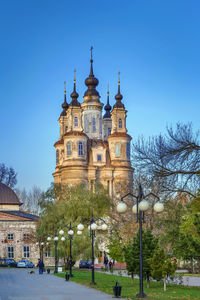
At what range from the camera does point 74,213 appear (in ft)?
182

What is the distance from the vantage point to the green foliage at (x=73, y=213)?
49719 millimetres

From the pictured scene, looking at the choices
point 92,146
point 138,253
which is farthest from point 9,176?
point 138,253

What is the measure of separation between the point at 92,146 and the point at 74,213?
122 ft

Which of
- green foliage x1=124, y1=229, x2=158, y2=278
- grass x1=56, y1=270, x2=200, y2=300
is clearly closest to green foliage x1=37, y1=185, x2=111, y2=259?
grass x1=56, y1=270, x2=200, y2=300

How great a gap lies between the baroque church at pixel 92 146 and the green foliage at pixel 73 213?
25962 mm

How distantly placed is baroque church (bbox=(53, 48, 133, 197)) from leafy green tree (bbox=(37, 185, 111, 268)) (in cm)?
2604

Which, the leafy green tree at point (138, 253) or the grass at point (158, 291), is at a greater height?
the leafy green tree at point (138, 253)

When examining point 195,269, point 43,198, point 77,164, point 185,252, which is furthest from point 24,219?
point 185,252

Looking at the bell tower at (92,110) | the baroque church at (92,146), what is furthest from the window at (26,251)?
the bell tower at (92,110)

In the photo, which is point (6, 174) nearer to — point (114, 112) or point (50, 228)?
point (114, 112)

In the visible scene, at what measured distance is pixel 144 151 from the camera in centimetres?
2175

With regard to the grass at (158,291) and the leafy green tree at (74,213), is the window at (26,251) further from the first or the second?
the grass at (158,291)

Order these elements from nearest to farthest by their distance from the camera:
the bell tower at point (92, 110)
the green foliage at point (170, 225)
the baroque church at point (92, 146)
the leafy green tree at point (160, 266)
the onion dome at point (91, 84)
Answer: the leafy green tree at point (160, 266)
the green foliage at point (170, 225)
the baroque church at point (92, 146)
the bell tower at point (92, 110)
the onion dome at point (91, 84)

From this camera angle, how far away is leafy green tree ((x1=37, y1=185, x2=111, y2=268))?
49.8 metres
